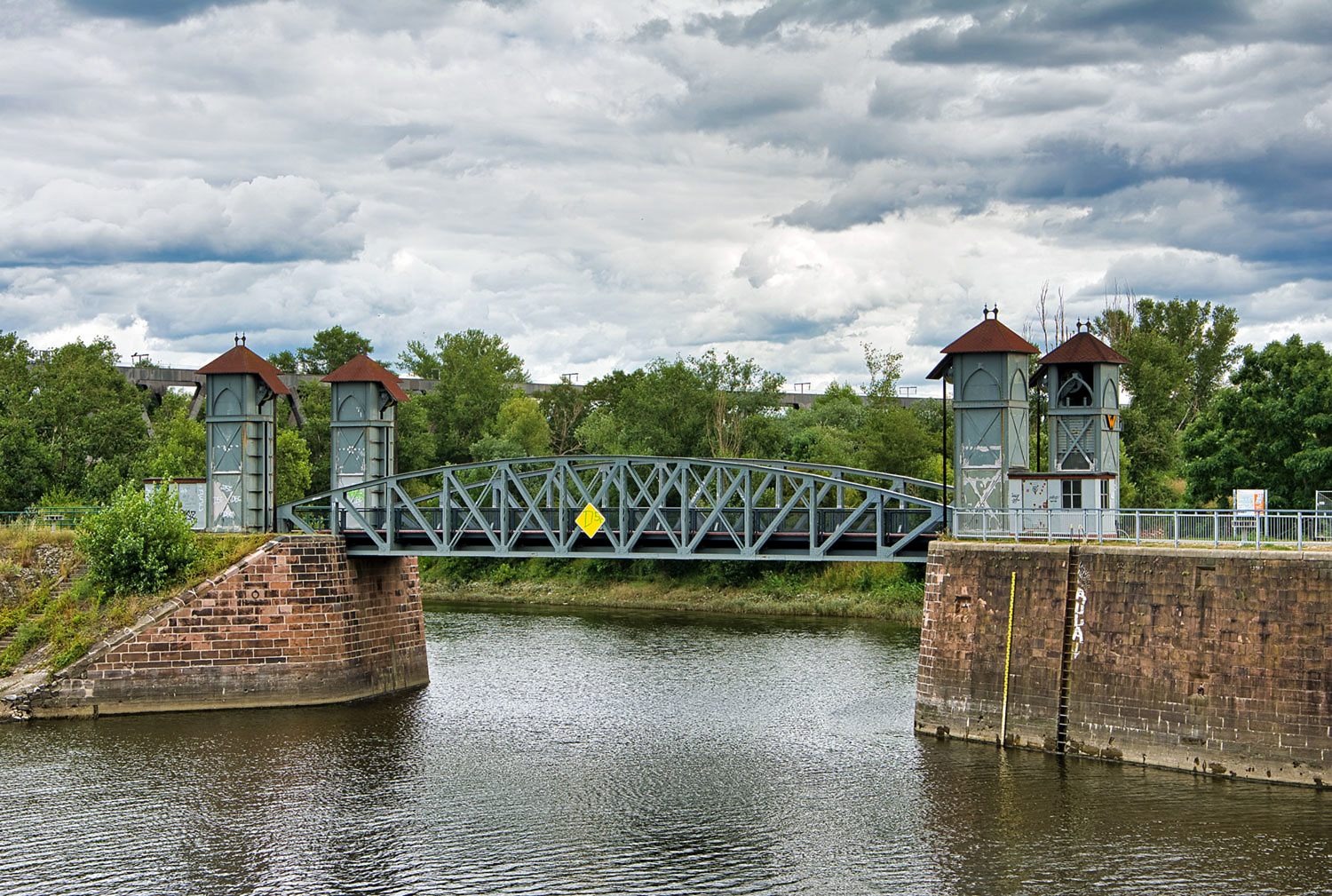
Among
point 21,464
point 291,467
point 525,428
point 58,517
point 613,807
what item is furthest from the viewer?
point 525,428

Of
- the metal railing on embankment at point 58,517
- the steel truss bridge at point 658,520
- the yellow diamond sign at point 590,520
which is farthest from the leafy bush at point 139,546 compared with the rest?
the yellow diamond sign at point 590,520

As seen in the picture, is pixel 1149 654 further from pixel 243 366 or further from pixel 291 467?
pixel 291 467

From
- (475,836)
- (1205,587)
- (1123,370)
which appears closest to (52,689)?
(475,836)

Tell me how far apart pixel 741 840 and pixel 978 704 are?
968 cm

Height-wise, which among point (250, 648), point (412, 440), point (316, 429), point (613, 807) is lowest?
point (613, 807)

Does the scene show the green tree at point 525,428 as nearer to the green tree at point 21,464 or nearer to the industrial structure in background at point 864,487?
the green tree at point 21,464

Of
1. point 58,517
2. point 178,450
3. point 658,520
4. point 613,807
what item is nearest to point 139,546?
point 58,517

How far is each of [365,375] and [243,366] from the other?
4.15m

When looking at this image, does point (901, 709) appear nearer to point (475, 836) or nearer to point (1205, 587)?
point (1205, 587)

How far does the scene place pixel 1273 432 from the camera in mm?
50469

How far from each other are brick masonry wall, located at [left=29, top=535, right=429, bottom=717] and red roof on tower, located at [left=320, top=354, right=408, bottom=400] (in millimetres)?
6333

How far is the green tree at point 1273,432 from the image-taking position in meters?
48.7

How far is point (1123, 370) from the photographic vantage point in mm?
75375

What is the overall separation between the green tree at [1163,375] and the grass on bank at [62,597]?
140 feet
